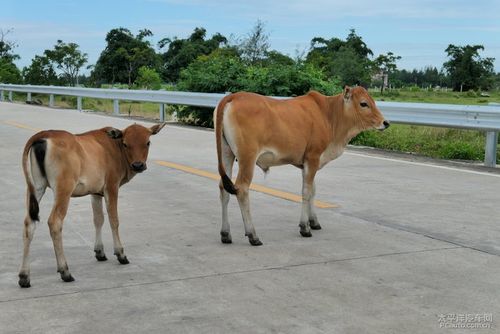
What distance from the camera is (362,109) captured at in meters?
7.37

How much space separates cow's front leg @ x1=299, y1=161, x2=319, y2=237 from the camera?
6.77 m

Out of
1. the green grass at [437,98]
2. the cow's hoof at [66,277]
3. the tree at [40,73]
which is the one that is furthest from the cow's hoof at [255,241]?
the tree at [40,73]

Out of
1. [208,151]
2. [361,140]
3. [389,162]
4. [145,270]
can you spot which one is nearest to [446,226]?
[145,270]

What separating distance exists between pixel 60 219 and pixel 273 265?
174 cm

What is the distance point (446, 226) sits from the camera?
7.19 m

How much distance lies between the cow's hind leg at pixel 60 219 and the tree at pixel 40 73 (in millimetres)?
51151

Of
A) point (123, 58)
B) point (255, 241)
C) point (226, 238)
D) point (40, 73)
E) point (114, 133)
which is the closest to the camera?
point (114, 133)

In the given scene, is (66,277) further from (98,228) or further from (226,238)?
(226,238)

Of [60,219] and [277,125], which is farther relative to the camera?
[277,125]

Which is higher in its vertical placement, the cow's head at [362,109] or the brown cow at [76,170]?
the cow's head at [362,109]

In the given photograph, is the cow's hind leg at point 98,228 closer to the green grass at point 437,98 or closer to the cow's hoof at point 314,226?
the cow's hoof at point 314,226

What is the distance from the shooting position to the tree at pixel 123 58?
68.6 meters

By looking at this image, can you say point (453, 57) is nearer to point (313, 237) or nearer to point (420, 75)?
point (420, 75)

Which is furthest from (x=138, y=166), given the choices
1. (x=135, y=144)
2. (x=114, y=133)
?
(x=114, y=133)
